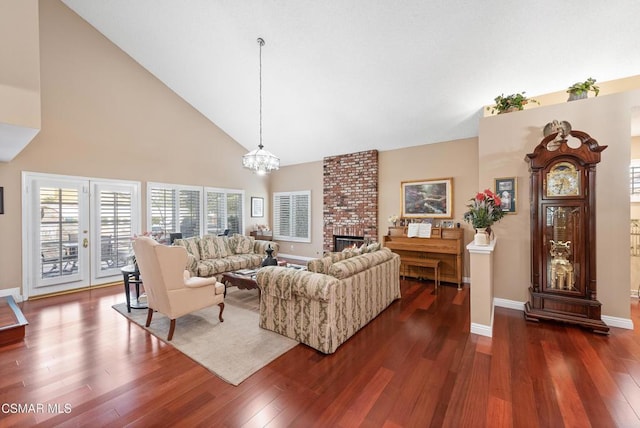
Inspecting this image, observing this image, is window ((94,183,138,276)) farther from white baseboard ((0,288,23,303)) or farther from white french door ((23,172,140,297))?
white baseboard ((0,288,23,303))

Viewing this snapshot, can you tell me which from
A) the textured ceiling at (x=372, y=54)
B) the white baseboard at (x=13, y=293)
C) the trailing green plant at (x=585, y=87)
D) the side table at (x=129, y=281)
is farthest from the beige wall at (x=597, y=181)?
the white baseboard at (x=13, y=293)

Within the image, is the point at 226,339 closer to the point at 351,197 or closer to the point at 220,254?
the point at 220,254

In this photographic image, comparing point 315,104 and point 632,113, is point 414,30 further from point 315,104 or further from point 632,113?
point 632,113

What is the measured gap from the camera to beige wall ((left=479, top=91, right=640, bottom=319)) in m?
3.25

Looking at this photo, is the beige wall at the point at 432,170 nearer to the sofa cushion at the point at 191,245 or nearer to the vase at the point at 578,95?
the vase at the point at 578,95

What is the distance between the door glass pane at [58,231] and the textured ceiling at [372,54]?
3078 millimetres

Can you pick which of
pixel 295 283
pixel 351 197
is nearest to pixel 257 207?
pixel 351 197

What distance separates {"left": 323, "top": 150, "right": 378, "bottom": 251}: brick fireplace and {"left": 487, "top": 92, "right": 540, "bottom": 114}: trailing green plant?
277cm

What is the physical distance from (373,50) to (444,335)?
3.96m

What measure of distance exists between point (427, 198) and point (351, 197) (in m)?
1.88

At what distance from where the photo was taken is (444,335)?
307 cm

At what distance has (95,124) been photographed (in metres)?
4.92

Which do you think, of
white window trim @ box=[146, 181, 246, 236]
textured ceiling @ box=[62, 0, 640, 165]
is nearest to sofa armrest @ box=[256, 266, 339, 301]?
textured ceiling @ box=[62, 0, 640, 165]

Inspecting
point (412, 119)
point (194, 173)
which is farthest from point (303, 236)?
point (412, 119)
